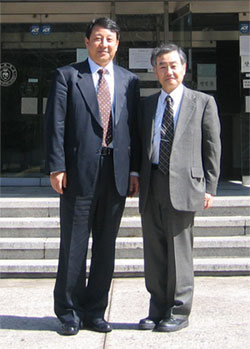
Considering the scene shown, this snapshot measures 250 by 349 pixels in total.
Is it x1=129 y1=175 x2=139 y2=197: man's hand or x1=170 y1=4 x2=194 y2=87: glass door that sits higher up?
x1=170 y1=4 x2=194 y2=87: glass door

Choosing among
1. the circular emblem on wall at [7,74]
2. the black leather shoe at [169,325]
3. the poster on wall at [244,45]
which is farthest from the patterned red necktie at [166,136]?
the circular emblem on wall at [7,74]

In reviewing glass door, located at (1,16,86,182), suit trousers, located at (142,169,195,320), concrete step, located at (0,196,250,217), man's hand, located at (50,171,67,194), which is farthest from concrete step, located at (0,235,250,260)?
glass door, located at (1,16,86,182)

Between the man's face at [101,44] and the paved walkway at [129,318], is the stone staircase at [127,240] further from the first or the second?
the man's face at [101,44]

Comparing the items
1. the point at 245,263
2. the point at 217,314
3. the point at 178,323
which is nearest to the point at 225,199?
the point at 245,263

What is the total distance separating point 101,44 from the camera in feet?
12.3

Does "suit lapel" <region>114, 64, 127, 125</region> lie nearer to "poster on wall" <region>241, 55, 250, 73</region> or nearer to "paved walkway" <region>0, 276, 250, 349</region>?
"paved walkway" <region>0, 276, 250, 349</region>

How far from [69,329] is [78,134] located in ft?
4.29

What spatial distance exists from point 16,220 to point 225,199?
2269mm

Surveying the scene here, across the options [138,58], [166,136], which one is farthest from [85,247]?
[138,58]

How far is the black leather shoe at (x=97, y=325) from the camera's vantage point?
3803 mm

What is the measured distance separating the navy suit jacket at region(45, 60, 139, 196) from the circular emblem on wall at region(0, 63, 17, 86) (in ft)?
16.0

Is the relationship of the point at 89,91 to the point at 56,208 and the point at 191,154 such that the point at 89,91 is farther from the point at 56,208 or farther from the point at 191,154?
the point at 56,208

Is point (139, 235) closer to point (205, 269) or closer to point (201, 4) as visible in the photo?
point (205, 269)

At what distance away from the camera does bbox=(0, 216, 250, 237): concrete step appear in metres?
5.72
